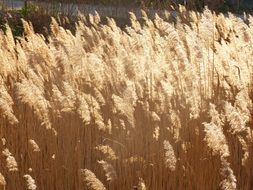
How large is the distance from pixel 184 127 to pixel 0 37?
2001mm

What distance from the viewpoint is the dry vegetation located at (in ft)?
8.46

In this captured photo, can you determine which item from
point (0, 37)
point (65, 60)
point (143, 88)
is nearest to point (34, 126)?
point (65, 60)

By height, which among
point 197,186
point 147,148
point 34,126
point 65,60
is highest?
point 65,60

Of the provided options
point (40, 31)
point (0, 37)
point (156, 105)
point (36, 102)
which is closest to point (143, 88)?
point (156, 105)

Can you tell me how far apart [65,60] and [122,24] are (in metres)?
6.23

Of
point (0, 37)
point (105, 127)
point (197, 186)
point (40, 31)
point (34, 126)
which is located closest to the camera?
point (197, 186)

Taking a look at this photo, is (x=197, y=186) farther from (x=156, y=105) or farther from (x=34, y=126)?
(x=34, y=126)

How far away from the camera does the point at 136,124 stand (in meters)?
2.80

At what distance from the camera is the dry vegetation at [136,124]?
258 cm

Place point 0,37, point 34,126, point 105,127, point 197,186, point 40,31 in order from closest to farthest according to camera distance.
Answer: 1. point 197,186
2. point 105,127
3. point 34,126
4. point 0,37
5. point 40,31

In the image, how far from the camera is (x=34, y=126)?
301 cm

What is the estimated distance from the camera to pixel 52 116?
3.03 meters

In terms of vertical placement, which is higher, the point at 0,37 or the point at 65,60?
the point at 0,37

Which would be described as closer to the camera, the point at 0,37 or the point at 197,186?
A: the point at 197,186
